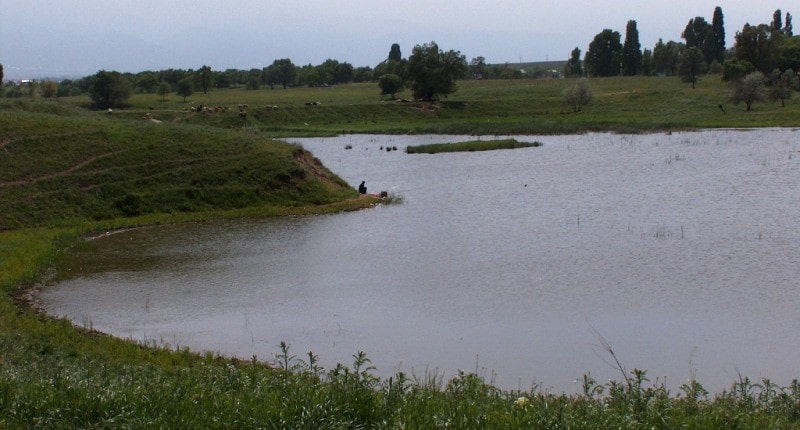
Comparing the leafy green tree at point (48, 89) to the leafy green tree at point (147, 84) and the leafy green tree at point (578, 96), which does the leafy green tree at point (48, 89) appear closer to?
the leafy green tree at point (147, 84)

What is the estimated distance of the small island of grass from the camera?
5750 centimetres

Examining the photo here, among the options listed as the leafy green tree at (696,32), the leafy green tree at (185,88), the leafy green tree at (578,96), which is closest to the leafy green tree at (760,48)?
the leafy green tree at (578,96)

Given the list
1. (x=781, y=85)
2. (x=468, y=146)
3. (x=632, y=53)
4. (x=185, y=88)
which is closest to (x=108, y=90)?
(x=185, y=88)

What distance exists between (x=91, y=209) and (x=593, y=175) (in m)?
23.1

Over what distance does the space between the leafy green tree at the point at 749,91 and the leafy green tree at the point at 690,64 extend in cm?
2729

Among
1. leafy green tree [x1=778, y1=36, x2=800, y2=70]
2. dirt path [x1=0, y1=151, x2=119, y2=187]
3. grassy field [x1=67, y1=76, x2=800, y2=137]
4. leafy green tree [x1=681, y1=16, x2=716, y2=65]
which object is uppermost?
Result: leafy green tree [x1=681, y1=16, x2=716, y2=65]

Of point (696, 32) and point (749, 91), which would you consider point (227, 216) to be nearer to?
point (749, 91)

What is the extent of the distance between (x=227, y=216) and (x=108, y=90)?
6416 centimetres

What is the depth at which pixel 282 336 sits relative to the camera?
53.1 ft

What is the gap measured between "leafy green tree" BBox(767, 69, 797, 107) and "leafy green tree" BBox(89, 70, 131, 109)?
65.2 m

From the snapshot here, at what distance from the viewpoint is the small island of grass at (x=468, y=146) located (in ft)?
189

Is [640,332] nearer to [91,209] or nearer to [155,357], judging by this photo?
[155,357]

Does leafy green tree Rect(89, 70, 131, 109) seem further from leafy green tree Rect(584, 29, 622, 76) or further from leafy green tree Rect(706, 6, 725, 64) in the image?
leafy green tree Rect(706, 6, 725, 64)

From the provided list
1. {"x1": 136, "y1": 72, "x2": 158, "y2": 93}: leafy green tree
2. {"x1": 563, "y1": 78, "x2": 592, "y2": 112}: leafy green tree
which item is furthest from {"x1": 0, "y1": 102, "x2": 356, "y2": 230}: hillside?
{"x1": 136, "y1": 72, "x2": 158, "y2": 93}: leafy green tree
